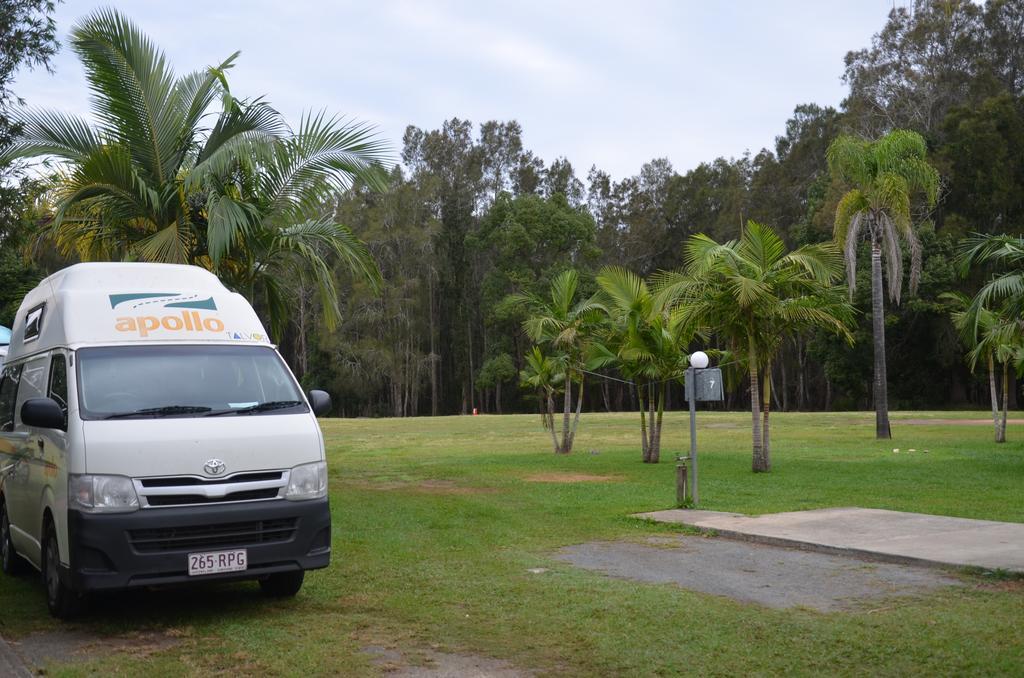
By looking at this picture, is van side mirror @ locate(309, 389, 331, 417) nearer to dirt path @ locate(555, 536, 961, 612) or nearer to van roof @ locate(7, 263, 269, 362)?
van roof @ locate(7, 263, 269, 362)

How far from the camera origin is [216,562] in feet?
24.5

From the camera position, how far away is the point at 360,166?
15.6m

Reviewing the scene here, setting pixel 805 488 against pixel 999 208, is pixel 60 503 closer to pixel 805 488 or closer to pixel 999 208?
pixel 805 488

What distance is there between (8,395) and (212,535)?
4.12 m

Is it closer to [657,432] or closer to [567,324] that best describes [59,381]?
[657,432]

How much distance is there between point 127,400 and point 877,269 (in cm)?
2667

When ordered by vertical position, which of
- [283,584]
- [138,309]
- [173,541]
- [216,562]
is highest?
[138,309]

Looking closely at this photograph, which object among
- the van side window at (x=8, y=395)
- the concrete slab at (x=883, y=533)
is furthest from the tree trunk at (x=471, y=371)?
the van side window at (x=8, y=395)

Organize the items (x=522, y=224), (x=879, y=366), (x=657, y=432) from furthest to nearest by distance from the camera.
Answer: (x=522, y=224) < (x=879, y=366) < (x=657, y=432)

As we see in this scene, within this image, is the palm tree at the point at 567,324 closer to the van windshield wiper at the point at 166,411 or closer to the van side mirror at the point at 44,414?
the van windshield wiper at the point at 166,411

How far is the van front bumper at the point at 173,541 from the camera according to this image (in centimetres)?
725

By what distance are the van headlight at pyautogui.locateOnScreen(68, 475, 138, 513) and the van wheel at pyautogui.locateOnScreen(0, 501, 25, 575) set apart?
3.29 m

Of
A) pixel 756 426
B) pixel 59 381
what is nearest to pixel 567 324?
pixel 756 426

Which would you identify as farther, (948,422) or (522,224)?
(522,224)
